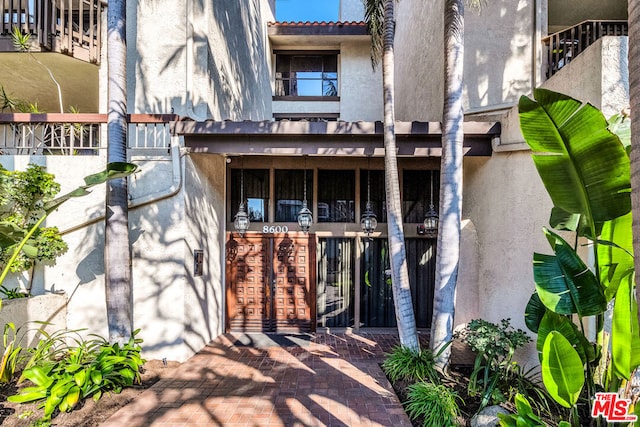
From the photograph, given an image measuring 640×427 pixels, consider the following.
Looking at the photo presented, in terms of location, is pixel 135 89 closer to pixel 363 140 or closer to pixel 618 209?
pixel 363 140

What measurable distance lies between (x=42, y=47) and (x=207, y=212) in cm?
457

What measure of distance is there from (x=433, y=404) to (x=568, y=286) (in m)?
2.19

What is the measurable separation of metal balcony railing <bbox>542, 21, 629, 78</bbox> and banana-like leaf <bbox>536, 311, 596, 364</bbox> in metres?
4.63

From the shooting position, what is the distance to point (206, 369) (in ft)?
17.6

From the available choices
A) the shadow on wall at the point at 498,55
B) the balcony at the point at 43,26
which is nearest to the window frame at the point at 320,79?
the shadow on wall at the point at 498,55

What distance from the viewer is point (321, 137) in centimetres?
580

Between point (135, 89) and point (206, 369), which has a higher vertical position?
point (135, 89)

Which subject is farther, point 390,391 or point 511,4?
point 511,4

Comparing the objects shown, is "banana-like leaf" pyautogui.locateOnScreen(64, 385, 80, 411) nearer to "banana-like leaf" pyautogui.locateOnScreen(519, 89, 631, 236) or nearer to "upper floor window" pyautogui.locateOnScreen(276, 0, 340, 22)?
"banana-like leaf" pyautogui.locateOnScreen(519, 89, 631, 236)

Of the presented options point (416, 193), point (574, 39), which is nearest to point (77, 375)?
point (416, 193)

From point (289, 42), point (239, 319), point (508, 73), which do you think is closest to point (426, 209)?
point (508, 73)

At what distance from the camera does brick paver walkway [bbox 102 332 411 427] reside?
3.95 metres

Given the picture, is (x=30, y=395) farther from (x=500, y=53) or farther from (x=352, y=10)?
(x=352, y=10)

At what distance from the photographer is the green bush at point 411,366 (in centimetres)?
458
